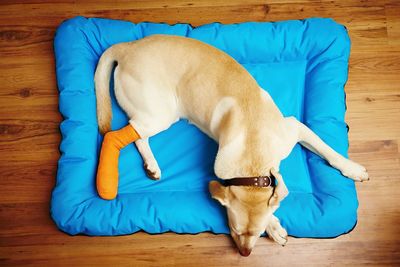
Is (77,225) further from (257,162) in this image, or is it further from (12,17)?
(12,17)

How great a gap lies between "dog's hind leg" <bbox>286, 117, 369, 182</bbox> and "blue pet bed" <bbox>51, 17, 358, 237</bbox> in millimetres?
55

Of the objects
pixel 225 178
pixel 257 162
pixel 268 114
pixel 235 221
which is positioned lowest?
pixel 235 221

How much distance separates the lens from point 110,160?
267cm

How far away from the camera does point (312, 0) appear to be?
341 centimetres

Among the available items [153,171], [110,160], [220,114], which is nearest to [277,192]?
[220,114]

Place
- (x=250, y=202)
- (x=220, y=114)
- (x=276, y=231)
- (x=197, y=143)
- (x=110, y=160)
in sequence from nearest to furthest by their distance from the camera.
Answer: (x=250, y=202) < (x=220, y=114) < (x=276, y=231) < (x=110, y=160) < (x=197, y=143)

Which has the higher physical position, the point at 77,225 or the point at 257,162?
the point at 257,162

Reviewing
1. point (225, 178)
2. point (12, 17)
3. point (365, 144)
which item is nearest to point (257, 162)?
point (225, 178)

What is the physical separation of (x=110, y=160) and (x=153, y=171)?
0.30 m

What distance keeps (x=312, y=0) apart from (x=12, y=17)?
2606 mm

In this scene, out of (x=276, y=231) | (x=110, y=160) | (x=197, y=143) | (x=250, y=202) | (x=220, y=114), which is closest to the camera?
(x=250, y=202)

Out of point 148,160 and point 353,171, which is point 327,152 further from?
point 148,160

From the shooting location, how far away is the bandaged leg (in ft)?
8.66

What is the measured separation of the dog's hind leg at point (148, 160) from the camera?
8.93 feet
